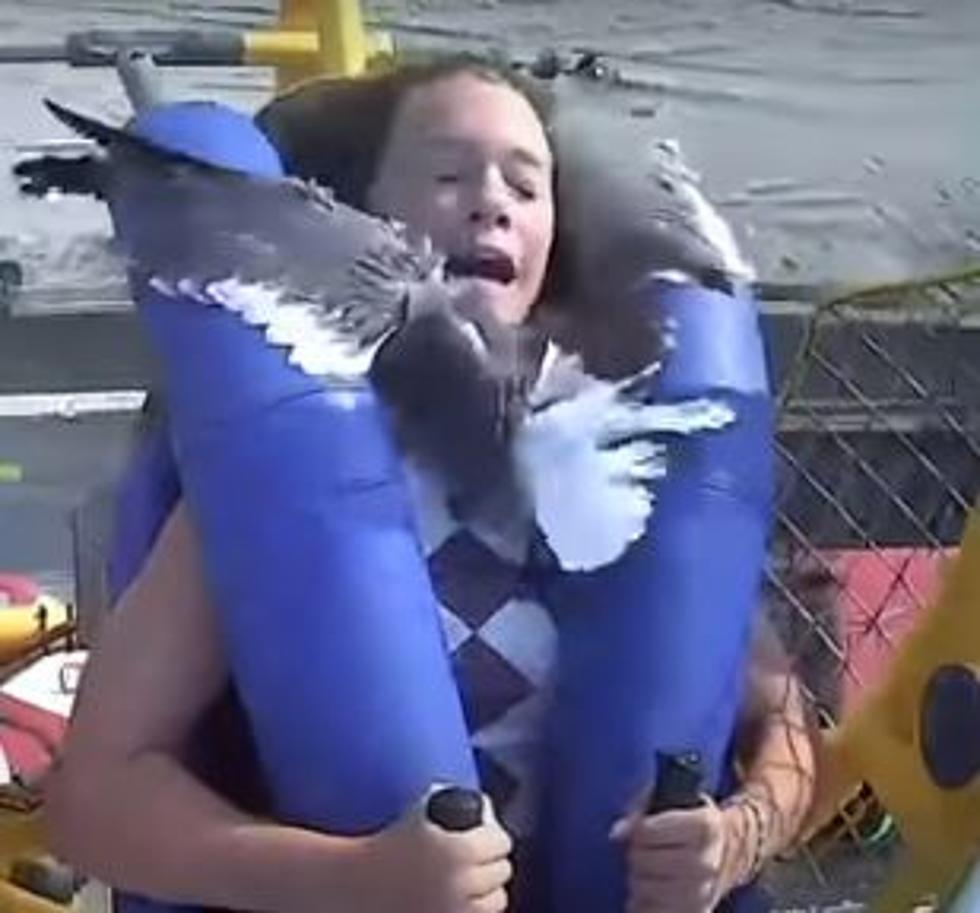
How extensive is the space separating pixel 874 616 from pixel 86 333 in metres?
2.30

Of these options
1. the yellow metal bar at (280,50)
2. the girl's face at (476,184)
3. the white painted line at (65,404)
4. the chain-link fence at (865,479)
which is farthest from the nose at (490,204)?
the white painted line at (65,404)

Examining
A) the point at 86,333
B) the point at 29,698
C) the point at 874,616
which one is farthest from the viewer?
the point at 86,333

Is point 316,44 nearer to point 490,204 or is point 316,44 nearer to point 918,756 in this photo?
point 490,204

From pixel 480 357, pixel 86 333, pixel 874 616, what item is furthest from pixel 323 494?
pixel 86 333

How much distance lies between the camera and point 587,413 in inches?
51.3

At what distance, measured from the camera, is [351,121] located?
141cm

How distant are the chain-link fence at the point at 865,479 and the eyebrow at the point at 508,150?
191mm

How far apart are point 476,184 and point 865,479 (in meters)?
0.49

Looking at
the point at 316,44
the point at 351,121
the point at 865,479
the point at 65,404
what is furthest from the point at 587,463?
the point at 65,404

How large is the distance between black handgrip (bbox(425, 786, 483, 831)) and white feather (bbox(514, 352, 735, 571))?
121mm

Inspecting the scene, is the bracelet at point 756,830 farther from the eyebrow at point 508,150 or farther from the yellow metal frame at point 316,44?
the yellow metal frame at point 316,44

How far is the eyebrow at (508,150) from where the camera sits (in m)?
1.38

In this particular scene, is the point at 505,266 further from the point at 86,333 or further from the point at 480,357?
the point at 86,333

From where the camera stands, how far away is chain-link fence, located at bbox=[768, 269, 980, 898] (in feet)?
4.93
